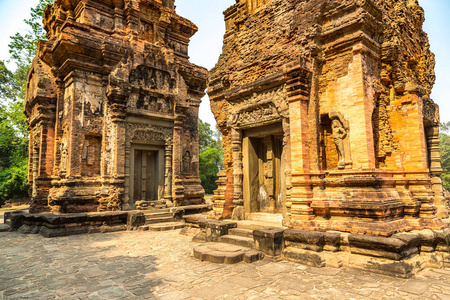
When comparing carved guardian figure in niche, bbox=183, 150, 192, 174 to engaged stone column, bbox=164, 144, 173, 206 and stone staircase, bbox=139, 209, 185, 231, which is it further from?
stone staircase, bbox=139, 209, 185, 231

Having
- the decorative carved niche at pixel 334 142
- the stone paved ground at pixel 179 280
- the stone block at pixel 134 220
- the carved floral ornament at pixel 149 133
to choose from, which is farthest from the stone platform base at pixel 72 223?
the decorative carved niche at pixel 334 142

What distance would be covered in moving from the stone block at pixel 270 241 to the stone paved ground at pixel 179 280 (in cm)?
25

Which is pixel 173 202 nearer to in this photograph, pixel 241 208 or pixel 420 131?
pixel 241 208

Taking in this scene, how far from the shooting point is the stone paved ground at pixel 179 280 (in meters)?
3.82

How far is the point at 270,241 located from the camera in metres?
5.37

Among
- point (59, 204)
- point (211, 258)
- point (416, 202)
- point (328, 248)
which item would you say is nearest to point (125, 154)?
point (59, 204)

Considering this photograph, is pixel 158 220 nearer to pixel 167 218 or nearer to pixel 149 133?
pixel 167 218

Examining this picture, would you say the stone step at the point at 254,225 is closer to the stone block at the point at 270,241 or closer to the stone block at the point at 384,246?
the stone block at the point at 270,241

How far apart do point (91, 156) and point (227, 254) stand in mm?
7456

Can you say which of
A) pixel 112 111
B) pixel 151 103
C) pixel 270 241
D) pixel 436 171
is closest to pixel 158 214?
pixel 112 111

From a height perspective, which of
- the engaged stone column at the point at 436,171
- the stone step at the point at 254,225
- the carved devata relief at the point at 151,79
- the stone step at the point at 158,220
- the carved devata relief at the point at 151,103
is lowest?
the stone step at the point at 158,220

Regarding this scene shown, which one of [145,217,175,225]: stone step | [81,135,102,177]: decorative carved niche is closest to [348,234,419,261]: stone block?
[145,217,175,225]: stone step

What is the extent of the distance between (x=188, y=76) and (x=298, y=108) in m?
8.58

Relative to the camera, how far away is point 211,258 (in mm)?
5375
